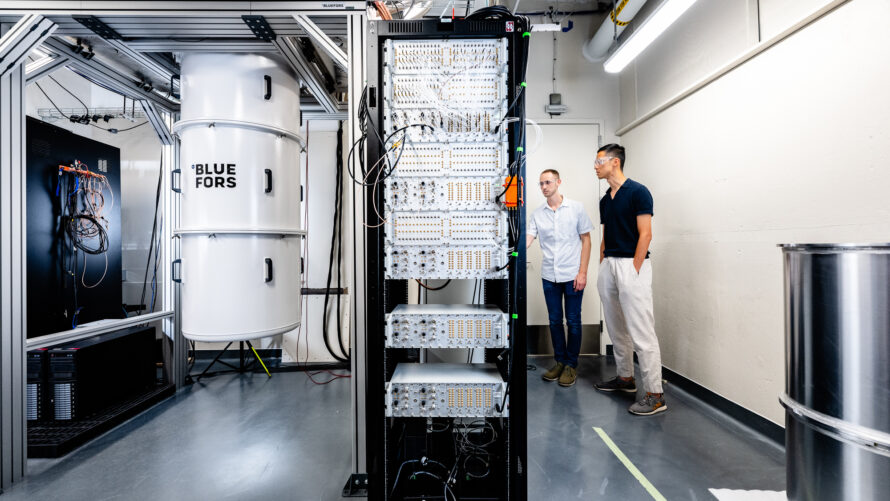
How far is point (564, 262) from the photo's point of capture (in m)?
2.78

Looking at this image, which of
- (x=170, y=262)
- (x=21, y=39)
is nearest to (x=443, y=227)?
(x=21, y=39)

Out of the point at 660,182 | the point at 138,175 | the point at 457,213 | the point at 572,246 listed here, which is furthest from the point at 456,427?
the point at 138,175

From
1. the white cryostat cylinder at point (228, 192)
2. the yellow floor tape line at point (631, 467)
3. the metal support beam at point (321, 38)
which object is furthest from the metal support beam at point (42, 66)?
the yellow floor tape line at point (631, 467)

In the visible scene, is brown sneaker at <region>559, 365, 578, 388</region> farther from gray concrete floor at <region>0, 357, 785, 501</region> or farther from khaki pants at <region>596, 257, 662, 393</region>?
khaki pants at <region>596, 257, 662, 393</region>

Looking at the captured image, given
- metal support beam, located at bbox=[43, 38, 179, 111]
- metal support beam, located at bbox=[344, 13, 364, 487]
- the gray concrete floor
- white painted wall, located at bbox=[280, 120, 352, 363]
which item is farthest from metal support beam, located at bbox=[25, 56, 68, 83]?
the gray concrete floor

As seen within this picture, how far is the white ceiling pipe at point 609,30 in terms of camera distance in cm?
265

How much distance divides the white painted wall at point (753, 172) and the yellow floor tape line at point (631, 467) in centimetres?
88

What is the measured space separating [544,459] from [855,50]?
7.70 feet

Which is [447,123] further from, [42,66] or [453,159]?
[42,66]

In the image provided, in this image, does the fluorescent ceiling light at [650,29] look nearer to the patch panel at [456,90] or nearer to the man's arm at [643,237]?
the man's arm at [643,237]

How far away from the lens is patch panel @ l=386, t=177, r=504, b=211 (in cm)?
146

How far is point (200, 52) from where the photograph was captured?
74.6 inches

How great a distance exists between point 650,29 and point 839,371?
7.19 feet

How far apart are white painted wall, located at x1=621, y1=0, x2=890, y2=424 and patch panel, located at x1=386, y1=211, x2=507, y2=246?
5.24ft
